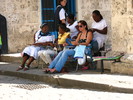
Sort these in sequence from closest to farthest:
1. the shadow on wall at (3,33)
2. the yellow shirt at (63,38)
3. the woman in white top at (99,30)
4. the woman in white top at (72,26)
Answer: the woman in white top at (99,30) → the yellow shirt at (63,38) → the woman in white top at (72,26) → the shadow on wall at (3,33)

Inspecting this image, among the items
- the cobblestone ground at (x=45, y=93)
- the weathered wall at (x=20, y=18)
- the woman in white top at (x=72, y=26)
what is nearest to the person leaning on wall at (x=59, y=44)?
the woman in white top at (x=72, y=26)

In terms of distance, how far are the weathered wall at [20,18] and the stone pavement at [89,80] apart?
3369mm

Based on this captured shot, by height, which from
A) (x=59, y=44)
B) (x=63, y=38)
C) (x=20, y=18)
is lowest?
(x=59, y=44)

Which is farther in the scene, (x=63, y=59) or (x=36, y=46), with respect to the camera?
(x=36, y=46)

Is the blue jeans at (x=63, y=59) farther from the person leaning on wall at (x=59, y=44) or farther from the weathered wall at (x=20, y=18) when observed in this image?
the weathered wall at (x=20, y=18)

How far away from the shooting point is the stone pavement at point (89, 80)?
19.8 ft

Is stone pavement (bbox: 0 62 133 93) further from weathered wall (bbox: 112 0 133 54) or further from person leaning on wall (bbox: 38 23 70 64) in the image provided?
weathered wall (bbox: 112 0 133 54)

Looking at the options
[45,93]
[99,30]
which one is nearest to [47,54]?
[99,30]

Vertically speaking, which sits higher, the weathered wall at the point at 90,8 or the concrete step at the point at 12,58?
the weathered wall at the point at 90,8

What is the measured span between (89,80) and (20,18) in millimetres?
5614

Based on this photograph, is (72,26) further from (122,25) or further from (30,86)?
(30,86)

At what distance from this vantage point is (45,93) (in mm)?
6164

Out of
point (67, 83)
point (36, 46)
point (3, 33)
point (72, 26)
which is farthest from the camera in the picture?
point (3, 33)

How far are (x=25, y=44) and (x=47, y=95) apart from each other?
593 centimetres
